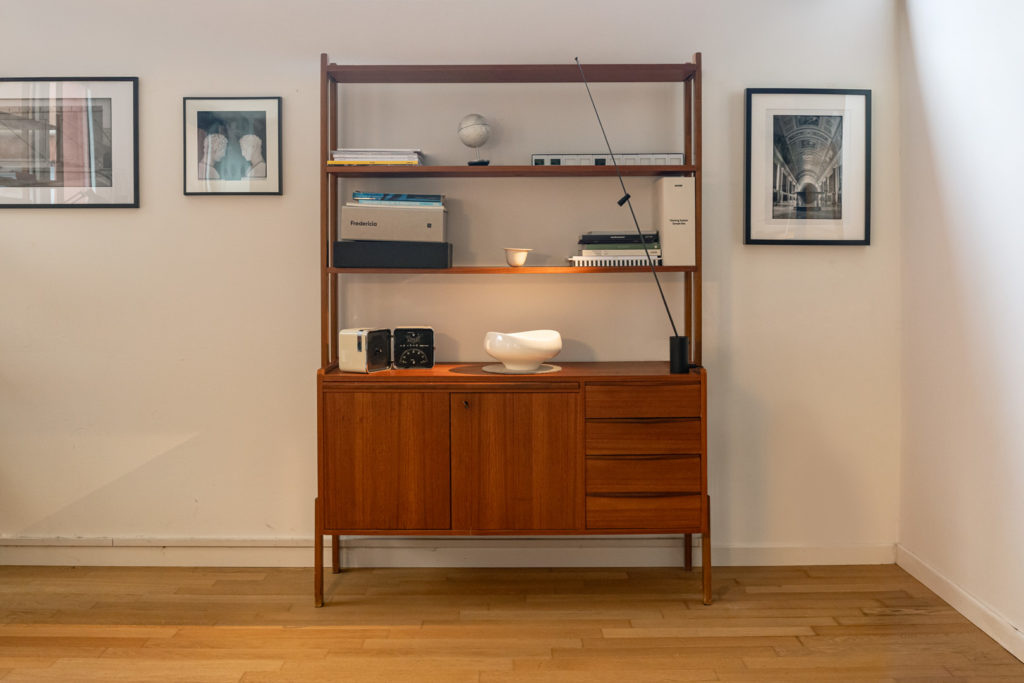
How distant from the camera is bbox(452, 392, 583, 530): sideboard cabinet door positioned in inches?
105

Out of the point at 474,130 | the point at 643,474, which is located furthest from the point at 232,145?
the point at 643,474

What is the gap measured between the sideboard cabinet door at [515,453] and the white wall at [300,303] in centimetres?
50

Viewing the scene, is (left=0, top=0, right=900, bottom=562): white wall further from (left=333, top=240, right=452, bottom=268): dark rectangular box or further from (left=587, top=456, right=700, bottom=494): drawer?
(left=587, top=456, right=700, bottom=494): drawer

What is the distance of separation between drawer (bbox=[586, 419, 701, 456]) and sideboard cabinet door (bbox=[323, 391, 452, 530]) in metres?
0.53

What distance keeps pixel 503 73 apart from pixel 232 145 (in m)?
1.12

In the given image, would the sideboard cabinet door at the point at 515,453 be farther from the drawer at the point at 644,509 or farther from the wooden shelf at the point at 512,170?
the wooden shelf at the point at 512,170

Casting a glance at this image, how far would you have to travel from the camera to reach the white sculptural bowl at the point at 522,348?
2.74m

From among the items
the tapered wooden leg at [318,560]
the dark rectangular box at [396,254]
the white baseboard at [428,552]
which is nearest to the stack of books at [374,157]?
the dark rectangular box at [396,254]

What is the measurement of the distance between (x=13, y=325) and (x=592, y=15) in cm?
263

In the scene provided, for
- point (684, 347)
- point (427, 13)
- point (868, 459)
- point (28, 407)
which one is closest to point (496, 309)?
point (684, 347)

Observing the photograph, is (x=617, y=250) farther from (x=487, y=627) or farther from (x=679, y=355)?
(x=487, y=627)

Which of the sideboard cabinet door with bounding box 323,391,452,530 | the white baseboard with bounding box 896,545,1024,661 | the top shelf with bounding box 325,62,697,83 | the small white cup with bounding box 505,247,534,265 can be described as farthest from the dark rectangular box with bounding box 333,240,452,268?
the white baseboard with bounding box 896,545,1024,661

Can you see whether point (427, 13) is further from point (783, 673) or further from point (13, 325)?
point (783, 673)

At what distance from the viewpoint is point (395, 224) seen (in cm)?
279
